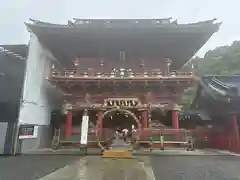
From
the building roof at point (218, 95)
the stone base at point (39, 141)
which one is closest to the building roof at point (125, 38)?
the building roof at point (218, 95)

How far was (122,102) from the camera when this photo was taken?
13.0m

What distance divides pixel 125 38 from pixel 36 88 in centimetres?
591

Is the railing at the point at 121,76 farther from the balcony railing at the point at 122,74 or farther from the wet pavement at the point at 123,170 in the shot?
the wet pavement at the point at 123,170

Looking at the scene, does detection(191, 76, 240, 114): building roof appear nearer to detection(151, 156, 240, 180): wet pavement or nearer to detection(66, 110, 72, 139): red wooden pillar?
detection(151, 156, 240, 180): wet pavement

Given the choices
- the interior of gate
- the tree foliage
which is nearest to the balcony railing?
the interior of gate

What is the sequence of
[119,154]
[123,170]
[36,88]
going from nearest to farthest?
[123,170]
[119,154]
[36,88]

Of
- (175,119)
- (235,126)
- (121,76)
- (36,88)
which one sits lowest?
(235,126)

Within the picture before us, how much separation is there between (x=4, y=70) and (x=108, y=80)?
547cm

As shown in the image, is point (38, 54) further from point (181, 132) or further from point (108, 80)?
point (181, 132)

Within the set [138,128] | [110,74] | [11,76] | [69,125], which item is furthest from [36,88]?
[138,128]

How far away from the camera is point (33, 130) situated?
11539 millimetres

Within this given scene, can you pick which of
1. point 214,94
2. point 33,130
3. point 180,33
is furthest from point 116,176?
point 214,94

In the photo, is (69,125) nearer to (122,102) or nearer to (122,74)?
(122,102)

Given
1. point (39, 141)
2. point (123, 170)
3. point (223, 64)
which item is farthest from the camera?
point (223, 64)
